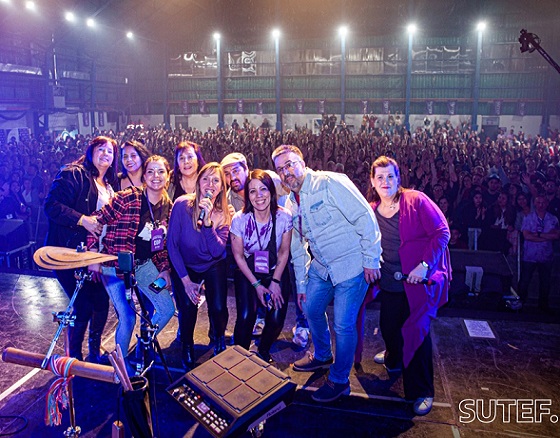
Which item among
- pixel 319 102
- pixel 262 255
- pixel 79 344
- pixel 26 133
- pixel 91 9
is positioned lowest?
pixel 79 344

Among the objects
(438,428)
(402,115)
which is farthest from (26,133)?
(438,428)

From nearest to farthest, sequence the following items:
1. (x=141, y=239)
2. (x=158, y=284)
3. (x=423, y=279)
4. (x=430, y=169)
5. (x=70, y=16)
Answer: (x=423, y=279) < (x=158, y=284) < (x=141, y=239) < (x=430, y=169) < (x=70, y=16)

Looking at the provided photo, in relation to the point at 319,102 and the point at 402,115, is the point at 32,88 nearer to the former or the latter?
the point at 319,102

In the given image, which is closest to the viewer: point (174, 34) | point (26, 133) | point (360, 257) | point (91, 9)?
point (360, 257)

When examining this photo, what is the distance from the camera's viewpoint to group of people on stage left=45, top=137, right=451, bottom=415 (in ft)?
9.52

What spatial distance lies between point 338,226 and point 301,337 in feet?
4.25

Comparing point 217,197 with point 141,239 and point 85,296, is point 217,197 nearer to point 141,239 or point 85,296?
point 141,239

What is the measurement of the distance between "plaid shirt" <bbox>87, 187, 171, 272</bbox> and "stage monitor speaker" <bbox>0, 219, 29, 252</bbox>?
373 cm

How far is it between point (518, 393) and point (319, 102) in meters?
22.8

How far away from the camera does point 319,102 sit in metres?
24.5

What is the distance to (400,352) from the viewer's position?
10.9 ft

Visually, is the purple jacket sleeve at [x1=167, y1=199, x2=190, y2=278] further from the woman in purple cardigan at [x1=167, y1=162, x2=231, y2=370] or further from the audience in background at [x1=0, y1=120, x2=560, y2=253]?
the audience in background at [x1=0, y1=120, x2=560, y2=253]

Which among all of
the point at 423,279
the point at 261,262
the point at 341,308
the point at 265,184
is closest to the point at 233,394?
the point at 341,308

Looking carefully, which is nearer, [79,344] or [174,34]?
[79,344]
